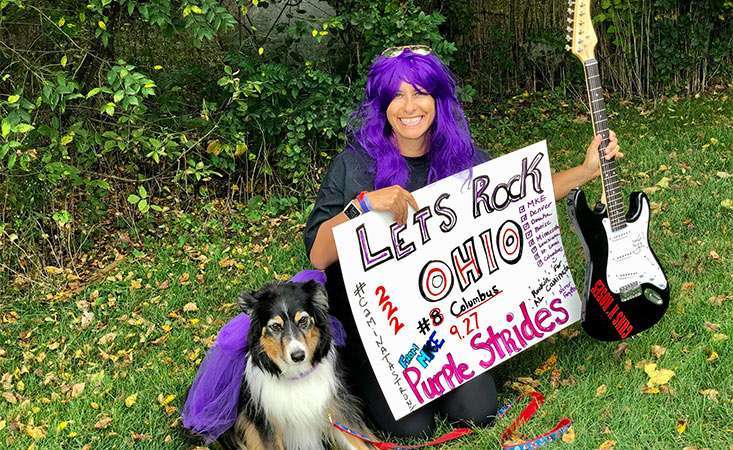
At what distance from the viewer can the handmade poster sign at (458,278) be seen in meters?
2.91

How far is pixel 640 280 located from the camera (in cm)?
308

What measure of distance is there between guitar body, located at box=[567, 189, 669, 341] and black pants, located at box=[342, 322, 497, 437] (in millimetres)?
527

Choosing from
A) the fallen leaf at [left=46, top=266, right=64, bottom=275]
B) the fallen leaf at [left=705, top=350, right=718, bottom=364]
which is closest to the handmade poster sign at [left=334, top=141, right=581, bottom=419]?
the fallen leaf at [left=705, top=350, right=718, bottom=364]

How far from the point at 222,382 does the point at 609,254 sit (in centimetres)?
168

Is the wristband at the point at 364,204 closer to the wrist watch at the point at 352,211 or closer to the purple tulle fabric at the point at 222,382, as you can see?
the wrist watch at the point at 352,211

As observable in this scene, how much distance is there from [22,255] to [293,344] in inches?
127

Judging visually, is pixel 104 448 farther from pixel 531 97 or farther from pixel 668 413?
pixel 531 97

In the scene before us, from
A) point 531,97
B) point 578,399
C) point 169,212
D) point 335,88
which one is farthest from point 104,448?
point 531,97

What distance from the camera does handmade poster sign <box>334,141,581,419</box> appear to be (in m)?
2.91

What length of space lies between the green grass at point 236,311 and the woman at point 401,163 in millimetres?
225

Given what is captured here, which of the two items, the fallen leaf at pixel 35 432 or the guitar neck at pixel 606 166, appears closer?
the guitar neck at pixel 606 166

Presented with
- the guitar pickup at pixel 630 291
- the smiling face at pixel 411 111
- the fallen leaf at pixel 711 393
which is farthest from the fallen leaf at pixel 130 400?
the fallen leaf at pixel 711 393

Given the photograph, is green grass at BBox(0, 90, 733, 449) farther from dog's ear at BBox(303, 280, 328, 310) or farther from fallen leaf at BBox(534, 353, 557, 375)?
dog's ear at BBox(303, 280, 328, 310)

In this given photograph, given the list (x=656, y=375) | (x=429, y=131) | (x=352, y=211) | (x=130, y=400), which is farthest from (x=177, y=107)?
(x=656, y=375)
